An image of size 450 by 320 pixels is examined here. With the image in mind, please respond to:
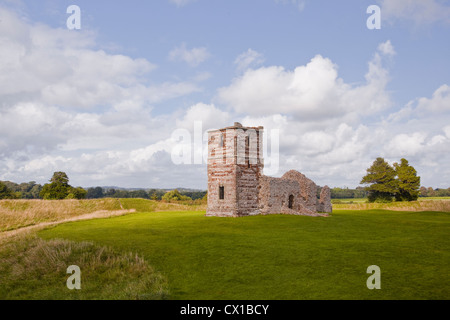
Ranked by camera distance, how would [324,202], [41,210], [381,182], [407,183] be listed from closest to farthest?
[324,202], [41,210], [407,183], [381,182]

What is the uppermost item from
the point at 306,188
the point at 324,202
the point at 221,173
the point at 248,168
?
the point at 248,168

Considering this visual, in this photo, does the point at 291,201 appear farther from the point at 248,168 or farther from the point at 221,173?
the point at 221,173

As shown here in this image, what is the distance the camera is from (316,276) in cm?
1019

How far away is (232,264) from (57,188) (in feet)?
198

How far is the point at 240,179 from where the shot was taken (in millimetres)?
25984

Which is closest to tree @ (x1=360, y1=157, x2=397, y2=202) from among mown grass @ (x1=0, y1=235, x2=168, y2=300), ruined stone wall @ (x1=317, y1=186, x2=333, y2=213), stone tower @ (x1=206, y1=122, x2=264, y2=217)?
ruined stone wall @ (x1=317, y1=186, x2=333, y2=213)

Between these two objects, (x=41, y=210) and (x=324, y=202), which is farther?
(x=41, y=210)

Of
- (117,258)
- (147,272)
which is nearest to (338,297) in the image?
(147,272)

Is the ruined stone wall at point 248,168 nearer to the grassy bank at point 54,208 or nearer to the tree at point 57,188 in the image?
the grassy bank at point 54,208

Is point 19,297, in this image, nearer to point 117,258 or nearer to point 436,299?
point 117,258

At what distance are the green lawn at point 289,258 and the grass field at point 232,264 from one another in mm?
32

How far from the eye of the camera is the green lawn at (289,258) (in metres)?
9.21

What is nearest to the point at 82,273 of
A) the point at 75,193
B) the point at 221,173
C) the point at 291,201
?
the point at 221,173

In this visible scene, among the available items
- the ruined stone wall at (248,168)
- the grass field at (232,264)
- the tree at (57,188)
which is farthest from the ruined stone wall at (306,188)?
the tree at (57,188)
